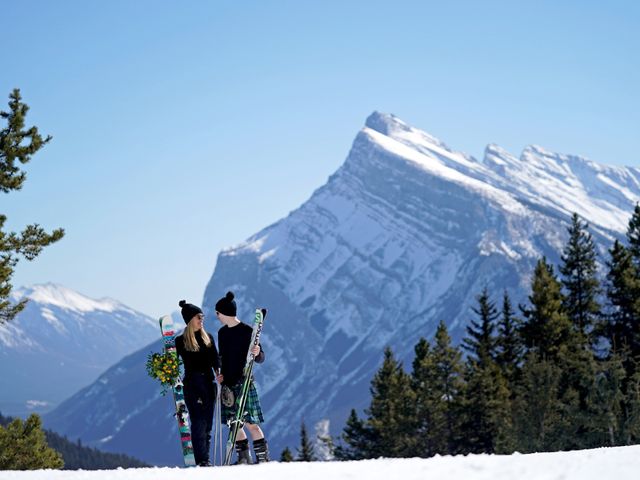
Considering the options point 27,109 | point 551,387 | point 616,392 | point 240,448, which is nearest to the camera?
point 240,448

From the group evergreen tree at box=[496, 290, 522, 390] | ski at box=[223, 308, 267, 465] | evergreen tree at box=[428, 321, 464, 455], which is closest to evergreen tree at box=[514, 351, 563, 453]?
evergreen tree at box=[496, 290, 522, 390]

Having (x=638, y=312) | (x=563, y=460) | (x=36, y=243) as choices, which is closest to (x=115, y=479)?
(x=563, y=460)

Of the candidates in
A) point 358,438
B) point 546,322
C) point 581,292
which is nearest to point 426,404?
point 358,438

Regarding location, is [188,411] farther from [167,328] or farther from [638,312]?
[638,312]

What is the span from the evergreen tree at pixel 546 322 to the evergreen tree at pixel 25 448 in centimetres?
3066

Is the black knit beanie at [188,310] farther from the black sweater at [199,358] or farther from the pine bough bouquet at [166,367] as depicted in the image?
the pine bough bouquet at [166,367]

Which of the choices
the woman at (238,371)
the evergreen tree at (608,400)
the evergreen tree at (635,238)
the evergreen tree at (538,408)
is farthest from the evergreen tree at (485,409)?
the woman at (238,371)

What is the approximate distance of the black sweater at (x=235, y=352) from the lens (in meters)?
16.2

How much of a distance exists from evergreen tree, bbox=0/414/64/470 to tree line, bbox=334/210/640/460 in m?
28.3

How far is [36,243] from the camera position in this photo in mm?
29438

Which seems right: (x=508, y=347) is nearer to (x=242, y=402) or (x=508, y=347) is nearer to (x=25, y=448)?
(x=25, y=448)

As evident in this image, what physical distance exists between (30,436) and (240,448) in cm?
1656

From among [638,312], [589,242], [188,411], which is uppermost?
[589,242]

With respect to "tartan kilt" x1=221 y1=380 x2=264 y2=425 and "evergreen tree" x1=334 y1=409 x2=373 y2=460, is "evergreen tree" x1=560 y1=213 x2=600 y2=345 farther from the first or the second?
"tartan kilt" x1=221 y1=380 x2=264 y2=425
